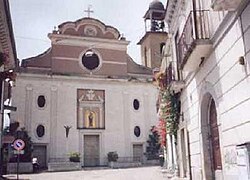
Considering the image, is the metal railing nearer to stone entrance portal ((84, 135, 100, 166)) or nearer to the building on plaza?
the building on plaza

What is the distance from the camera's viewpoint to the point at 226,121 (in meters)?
7.50

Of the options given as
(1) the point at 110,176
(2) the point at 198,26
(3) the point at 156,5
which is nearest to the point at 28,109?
(1) the point at 110,176

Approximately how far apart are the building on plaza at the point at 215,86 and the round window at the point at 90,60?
20.3m

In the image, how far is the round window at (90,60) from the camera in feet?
108

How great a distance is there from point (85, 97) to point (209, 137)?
23162 mm

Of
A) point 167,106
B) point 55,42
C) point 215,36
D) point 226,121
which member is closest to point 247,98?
point 226,121

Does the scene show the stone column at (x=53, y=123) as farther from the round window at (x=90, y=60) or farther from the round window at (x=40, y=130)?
the round window at (x=90, y=60)

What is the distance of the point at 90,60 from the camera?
33.2 meters

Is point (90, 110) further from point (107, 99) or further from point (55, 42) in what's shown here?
point (55, 42)

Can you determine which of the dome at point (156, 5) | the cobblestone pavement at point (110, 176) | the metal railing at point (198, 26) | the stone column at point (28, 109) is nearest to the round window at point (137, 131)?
the stone column at point (28, 109)

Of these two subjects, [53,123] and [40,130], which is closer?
[40,130]

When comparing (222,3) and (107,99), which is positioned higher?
(107,99)

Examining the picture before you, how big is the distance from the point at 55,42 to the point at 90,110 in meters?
7.10

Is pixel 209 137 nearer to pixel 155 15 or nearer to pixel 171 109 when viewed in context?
pixel 171 109
